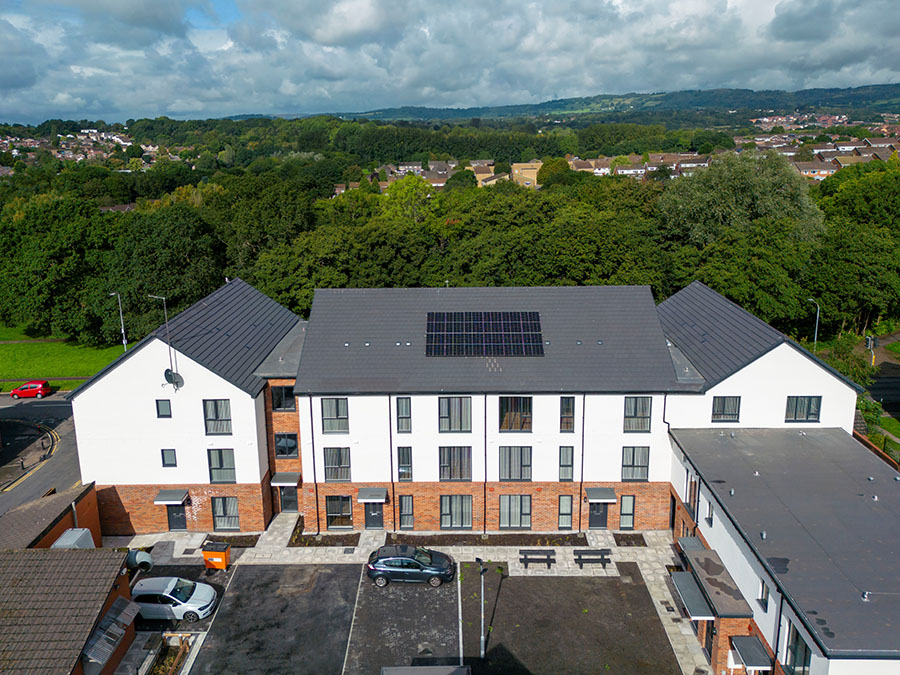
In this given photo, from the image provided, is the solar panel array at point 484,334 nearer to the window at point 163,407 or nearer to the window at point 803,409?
the window at point 803,409

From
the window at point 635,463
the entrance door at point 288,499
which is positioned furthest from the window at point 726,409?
the entrance door at point 288,499

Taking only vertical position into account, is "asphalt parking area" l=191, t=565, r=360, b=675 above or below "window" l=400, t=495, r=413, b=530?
below

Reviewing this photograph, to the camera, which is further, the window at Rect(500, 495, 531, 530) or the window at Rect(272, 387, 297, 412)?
the window at Rect(272, 387, 297, 412)

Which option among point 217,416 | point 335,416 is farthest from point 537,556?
point 217,416

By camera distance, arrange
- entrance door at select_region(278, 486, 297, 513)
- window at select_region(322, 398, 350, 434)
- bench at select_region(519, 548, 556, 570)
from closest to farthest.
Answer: bench at select_region(519, 548, 556, 570), window at select_region(322, 398, 350, 434), entrance door at select_region(278, 486, 297, 513)

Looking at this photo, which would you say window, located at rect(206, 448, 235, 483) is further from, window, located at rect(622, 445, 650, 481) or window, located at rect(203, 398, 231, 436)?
window, located at rect(622, 445, 650, 481)

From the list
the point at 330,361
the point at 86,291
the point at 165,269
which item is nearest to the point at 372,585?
the point at 330,361

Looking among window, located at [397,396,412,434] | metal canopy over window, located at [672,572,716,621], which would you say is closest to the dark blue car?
window, located at [397,396,412,434]

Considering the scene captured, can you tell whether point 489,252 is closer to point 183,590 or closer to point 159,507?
point 159,507

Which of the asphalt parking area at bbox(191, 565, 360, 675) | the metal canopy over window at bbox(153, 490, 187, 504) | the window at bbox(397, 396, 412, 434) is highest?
the window at bbox(397, 396, 412, 434)
